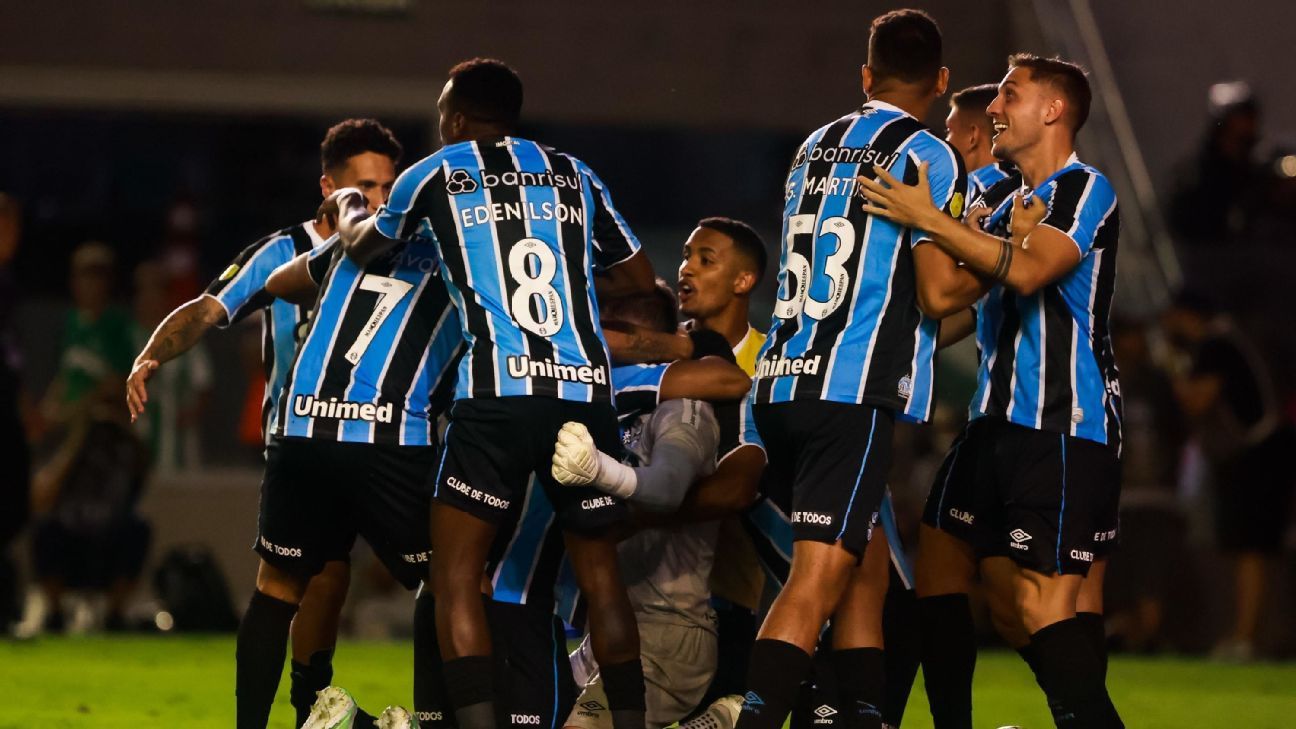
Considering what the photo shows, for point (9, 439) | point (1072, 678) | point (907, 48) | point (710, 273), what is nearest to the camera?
point (1072, 678)

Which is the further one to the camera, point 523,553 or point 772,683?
point 523,553

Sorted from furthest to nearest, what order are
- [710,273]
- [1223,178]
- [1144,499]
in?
[1223,178] < [1144,499] < [710,273]

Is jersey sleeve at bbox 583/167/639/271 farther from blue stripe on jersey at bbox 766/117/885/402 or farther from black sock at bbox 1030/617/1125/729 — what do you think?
black sock at bbox 1030/617/1125/729

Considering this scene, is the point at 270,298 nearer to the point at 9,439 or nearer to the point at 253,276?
the point at 253,276

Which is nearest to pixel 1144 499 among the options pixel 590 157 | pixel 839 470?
pixel 590 157

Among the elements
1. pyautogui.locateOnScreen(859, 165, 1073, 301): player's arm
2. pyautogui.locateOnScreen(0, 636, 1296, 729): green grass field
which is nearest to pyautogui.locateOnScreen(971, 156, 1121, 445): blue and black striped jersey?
pyautogui.locateOnScreen(859, 165, 1073, 301): player's arm

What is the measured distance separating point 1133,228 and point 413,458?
886 centimetres

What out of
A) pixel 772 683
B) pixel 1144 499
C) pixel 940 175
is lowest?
pixel 1144 499

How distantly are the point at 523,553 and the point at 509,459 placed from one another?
0.47m

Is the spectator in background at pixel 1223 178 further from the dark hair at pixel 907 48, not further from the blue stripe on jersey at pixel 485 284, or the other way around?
the blue stripe on jersey at pixel 485 284

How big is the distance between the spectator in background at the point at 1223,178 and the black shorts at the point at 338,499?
326 inches

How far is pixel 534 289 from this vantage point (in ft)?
16.3

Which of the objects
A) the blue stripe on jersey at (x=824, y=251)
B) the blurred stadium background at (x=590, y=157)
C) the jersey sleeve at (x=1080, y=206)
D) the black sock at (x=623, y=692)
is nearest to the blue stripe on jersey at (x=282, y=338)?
the black sock at (x=623, y=692)

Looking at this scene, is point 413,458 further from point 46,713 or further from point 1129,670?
point 1129,670
